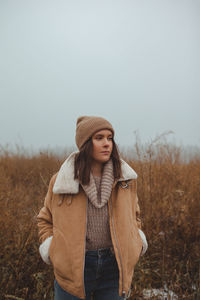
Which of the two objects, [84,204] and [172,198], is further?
[172,198]

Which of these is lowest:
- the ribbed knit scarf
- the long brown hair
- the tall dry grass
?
the tall dry grass

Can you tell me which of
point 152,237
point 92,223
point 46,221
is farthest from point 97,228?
point 152,237

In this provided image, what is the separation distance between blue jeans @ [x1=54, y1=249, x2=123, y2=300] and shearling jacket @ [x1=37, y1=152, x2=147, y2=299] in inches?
2.9

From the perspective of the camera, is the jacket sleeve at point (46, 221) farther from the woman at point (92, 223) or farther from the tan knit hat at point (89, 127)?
the tan knit hat at point (89, 127)

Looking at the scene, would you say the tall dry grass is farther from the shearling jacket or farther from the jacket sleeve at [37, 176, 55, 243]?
the shearling jacket

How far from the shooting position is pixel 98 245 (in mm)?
1173

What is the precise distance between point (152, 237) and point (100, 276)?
1.33 metres

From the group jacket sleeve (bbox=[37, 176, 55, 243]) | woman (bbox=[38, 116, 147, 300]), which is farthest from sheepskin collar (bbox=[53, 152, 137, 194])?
jacket sleeve (bbox=[37, 176, 55, 243])

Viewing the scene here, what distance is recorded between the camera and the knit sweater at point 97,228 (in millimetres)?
1167

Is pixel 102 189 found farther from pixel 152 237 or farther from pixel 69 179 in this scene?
pixel 152 237

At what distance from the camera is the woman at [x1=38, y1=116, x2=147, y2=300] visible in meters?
1.12

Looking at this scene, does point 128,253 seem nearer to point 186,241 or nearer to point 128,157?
point 186,241

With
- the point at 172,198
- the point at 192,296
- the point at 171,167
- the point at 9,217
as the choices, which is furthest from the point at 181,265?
the point at 9,217

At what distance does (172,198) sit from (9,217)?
70.2 inches
